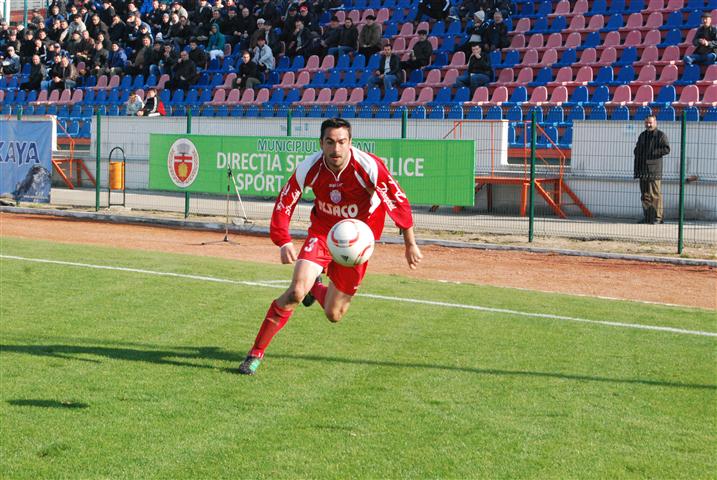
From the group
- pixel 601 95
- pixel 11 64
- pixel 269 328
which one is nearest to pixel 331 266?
pixel 269 328

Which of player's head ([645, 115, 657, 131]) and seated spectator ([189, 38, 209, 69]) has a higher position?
seated spectator ([189, 38, 209, 69])

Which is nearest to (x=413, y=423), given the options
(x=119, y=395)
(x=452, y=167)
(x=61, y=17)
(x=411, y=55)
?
(x=119, y=395)

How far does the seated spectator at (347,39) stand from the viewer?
101ft

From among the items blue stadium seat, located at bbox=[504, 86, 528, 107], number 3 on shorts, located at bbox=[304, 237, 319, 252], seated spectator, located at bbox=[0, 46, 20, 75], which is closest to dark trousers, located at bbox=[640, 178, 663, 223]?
blue stadium seat, located at bbox=[504, 86, 528, 107]

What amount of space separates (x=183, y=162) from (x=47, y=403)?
50.5 feet

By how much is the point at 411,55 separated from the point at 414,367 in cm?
2150

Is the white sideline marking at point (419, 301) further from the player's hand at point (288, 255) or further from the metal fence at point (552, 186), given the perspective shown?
the metal fence at point (552, 186)

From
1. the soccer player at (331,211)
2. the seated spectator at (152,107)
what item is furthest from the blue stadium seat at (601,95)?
the soccer player at (331,211)

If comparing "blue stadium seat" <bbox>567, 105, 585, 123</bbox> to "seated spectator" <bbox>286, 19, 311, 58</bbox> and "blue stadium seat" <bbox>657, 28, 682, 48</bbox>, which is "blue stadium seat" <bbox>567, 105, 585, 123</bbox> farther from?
"seated spectator" <bbox>286, 19, 311, 58</bbox>

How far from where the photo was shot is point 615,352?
9328mm

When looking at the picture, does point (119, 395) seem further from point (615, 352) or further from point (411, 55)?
point (411, 55)

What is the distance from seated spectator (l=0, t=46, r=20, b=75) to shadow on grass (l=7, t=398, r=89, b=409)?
3582 centimetres

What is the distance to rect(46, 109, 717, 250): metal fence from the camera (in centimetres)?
1973

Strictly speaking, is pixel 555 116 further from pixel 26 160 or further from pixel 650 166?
pixel 26 160
